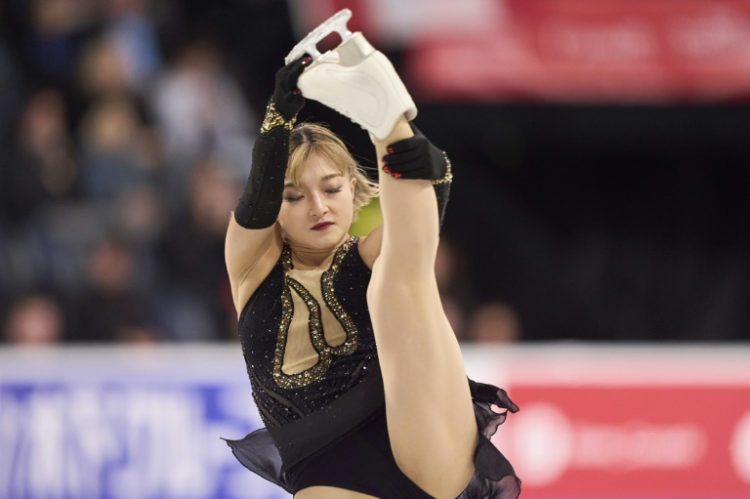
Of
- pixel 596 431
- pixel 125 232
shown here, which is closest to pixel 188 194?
Answer: pixel 125 232

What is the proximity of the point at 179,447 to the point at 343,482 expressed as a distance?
108 inches

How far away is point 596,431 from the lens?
18.4ft

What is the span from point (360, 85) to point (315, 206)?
48 cm

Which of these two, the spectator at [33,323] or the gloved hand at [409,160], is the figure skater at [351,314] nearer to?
the gloved hand at [409,160]

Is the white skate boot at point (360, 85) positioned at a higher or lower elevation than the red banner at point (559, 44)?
higher

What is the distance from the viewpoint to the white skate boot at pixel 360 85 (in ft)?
8.59

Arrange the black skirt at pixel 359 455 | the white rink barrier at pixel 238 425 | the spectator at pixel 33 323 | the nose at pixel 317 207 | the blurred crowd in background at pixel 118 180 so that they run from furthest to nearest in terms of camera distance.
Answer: the blurred crowd in background at pixel 118 180
the spectator at pixel 33 323
the white rink barrier at pixel 238 425
the nose at pixel 317 207
the black skirt at pixel 359 455

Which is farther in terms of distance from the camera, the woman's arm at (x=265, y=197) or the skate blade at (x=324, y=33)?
the woman's arm at (x=265, y=197)

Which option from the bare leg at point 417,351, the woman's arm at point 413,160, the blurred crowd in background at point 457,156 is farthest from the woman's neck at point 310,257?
the blurred crowd in background at point 457,156

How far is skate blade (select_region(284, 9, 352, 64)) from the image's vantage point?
2699mm

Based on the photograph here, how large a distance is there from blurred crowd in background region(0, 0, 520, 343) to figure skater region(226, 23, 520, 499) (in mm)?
3520

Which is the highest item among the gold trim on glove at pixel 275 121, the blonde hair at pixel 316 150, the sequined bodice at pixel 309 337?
the gold trim on glove at pixel 275 121

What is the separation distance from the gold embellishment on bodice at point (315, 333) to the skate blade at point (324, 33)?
56 centimetres

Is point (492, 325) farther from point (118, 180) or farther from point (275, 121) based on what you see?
point (275, 121)
